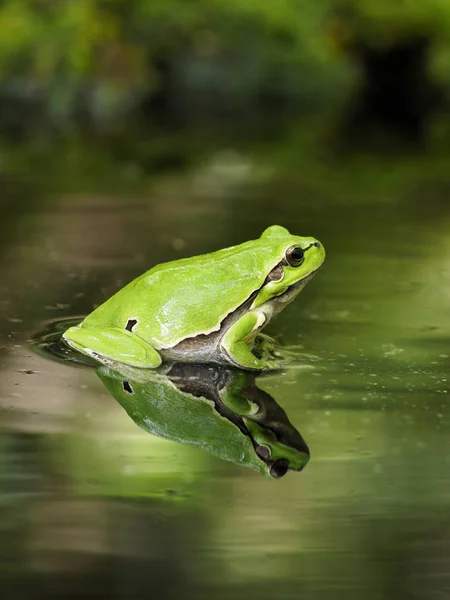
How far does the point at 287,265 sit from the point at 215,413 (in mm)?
540

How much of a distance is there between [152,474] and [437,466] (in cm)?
63

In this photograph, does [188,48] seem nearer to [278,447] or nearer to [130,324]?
[130,324]

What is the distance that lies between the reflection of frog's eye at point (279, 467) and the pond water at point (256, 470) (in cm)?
3

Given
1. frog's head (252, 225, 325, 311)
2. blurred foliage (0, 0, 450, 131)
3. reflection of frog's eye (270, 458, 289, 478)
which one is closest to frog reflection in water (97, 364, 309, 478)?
reflection of frog's eye (270, 458, 289, 478)

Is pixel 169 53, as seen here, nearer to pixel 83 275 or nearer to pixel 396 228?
pixel 396 228

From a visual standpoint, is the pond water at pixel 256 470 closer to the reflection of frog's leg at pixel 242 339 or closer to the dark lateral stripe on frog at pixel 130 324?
the reflection of frog's leg at pixel 242 339

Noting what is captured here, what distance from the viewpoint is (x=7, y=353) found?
3201 mm

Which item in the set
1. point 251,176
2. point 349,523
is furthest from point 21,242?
point 349,523

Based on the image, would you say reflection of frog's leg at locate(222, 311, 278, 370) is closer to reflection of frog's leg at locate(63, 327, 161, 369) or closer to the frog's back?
the frog's back

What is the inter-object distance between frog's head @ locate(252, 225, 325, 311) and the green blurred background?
0.77ft

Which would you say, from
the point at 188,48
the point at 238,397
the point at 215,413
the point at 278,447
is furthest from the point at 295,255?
the point at 188,48

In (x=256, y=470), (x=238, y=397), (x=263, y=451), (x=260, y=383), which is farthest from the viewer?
(x=260, y=383)

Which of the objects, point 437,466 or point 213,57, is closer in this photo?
point 437,466

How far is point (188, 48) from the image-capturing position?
1575 cm
